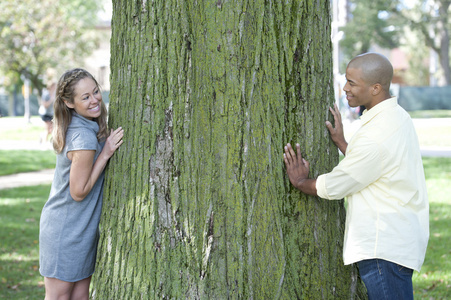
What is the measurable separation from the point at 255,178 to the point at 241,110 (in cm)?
38

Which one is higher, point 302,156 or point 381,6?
point 381,6

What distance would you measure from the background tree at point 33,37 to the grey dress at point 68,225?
94.6 ft

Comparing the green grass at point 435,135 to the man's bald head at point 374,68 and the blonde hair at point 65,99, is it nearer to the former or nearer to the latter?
the man's bald head at point 374,68

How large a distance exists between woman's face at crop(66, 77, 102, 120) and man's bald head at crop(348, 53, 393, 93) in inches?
59.5

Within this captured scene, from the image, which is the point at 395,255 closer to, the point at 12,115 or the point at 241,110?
the point at 241,110

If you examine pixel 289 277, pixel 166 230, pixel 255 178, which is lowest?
pixel 289 277

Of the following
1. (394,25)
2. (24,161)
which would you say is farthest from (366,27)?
(24,161)

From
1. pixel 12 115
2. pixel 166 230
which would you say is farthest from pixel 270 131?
pixel 12 115

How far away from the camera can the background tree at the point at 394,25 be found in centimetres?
4131

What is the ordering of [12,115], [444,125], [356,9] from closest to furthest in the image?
[444,125], [12,115], [356,9]

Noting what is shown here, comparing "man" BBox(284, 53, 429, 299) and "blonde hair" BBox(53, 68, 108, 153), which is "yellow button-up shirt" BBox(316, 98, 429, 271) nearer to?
"man" BBox(284, 53, 429, 299)

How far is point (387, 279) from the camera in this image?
286 centimetres

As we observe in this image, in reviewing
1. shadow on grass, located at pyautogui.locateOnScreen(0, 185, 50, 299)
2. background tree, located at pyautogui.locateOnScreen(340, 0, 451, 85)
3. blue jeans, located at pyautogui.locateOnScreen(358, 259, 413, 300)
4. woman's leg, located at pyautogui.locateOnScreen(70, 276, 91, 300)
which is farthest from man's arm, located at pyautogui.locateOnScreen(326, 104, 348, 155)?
background tree, located at pyautogui.locateOnScreen(340, 0, 451, 85)

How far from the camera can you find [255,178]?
3.03m
